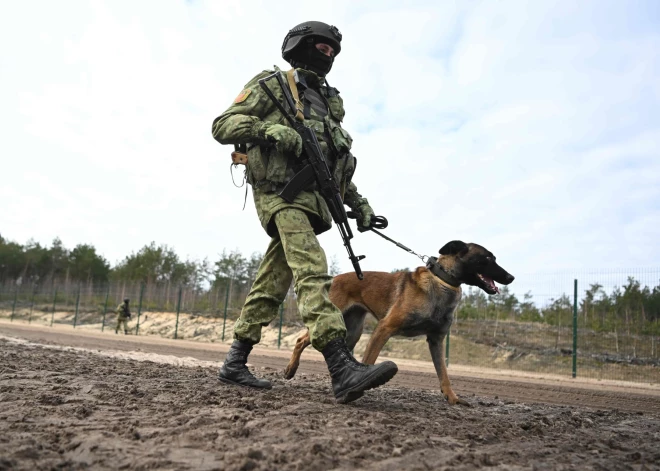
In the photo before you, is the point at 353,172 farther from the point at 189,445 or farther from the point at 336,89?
the point at 189,445

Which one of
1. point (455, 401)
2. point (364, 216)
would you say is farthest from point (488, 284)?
point (364, 216)

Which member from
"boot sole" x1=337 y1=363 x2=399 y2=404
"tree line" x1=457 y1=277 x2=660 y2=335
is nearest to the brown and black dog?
"boot sole" x1=337 y1=363 x2=399 y2=404

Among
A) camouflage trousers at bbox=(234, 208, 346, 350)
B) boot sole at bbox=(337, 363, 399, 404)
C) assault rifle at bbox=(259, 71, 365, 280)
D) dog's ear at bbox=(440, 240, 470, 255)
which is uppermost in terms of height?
assault rifle at bbox=(259, 71, 365, 280)

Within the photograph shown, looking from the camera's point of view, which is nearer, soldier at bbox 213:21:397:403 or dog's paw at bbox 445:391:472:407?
soldier at bbox 213:21:397:403

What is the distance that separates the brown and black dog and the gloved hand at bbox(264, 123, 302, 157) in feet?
6.38

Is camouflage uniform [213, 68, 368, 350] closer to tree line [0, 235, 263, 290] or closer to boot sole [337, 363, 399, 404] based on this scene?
boot sole [337, 363, 399, 404]

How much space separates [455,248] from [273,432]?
345cm

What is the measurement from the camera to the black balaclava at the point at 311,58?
4.09 meters

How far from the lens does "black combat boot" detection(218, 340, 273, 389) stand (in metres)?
3.85

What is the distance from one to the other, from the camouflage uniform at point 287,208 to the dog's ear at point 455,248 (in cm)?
153

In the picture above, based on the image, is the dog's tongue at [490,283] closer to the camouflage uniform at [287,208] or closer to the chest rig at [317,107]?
the camouflage uniform at [287,208]

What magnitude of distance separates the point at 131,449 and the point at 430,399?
2873mm

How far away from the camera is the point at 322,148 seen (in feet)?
12.9

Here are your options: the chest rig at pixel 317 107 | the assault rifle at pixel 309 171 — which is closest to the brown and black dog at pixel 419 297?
the assault rifle at pixel 309 171
